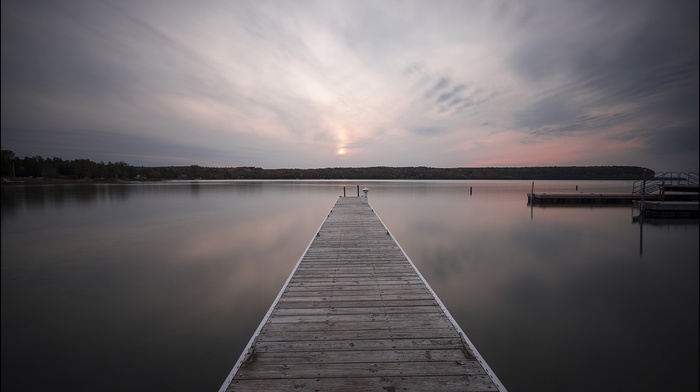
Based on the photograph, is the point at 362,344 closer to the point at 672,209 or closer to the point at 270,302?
the point at 270,302

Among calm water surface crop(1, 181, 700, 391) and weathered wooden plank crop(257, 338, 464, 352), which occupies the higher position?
weathered wooden plank crop(257, 338, 464, 352)

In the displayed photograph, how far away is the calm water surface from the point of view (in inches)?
149

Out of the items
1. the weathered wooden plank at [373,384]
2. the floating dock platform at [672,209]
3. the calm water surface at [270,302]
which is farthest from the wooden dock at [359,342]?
the floating dock platform at [672,209]

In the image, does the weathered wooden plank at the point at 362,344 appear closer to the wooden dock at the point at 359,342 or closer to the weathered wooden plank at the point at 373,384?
the wooden dock at the point at 359,342

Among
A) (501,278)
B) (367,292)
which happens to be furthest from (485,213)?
(367,292)

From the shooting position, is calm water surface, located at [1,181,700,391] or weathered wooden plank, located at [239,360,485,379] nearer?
weathered wooden plank, located at [239,360,485,379]

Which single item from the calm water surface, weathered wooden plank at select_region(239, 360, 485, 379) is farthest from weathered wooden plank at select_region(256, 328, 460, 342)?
the calm water surface

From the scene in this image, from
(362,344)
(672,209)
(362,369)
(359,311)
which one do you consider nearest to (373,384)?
(362,369)

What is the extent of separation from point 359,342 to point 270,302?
333cm

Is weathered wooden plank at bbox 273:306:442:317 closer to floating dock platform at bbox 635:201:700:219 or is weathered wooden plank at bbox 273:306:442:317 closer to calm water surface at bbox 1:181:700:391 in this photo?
calm water surface at bbox 1:181:700:391

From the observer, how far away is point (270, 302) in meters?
5.87

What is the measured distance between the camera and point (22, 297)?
19.6ft

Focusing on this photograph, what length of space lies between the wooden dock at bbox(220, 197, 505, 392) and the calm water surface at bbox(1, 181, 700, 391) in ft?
3.79

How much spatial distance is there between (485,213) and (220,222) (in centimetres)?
1644
